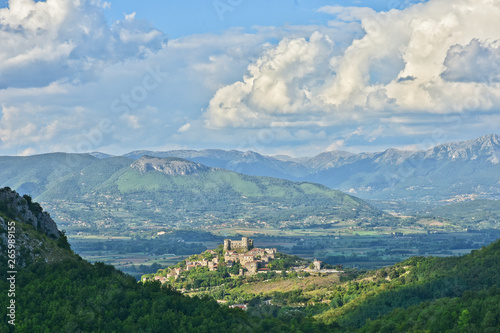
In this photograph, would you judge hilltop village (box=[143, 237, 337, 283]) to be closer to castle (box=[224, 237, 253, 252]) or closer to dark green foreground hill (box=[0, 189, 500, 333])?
castle (box=[224, 237, 253, 252])

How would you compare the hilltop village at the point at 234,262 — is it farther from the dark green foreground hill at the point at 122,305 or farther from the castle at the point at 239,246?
the dark green foreground hill at the point at 122,305

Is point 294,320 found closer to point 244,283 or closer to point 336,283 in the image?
point 336,283

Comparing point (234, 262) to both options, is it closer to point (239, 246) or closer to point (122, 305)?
point (239, 246)

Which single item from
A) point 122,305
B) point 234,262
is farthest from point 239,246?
point 122,305

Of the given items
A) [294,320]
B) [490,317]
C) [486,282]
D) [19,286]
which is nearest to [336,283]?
[486,282]

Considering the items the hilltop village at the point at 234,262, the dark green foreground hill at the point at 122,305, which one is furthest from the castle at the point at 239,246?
the dark green foreground hill at the point at 122,305
